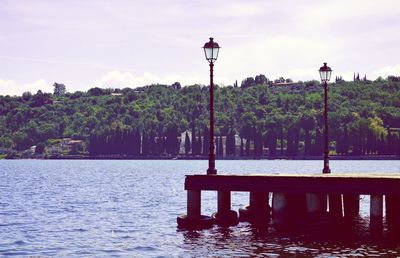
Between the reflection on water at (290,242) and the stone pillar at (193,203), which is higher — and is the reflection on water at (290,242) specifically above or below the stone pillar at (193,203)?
below

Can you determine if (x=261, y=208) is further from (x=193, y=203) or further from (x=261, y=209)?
(x=193, y=203)

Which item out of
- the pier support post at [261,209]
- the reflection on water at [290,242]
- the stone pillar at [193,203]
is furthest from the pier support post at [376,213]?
the stone pillar at [193,203]

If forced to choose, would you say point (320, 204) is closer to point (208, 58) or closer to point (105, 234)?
point (208, 58)

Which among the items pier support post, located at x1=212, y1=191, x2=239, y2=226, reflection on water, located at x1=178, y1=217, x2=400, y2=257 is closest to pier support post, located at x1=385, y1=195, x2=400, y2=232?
reflection on water, located at x1=178, y1=217, x2=400, y2=257

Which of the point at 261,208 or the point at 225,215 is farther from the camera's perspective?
the point at 225,215

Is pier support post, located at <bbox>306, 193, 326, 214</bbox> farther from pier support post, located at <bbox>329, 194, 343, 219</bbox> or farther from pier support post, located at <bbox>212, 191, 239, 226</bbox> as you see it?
pier support post, located at <bbox>212, 191, 239, 226</bbox>

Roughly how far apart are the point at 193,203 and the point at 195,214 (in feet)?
2.58

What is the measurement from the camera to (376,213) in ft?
107

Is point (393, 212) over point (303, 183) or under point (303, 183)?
under

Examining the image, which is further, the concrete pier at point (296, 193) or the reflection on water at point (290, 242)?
the concrete pier at point (296, 193)

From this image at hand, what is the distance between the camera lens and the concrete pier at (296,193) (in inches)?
1251

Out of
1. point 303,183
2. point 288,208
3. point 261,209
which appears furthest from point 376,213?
point 261,209

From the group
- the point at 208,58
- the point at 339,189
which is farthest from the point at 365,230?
the point at 208,58

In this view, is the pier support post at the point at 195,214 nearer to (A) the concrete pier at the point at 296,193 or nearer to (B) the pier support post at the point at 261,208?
(A) the concrete pier at the point at 296,193
